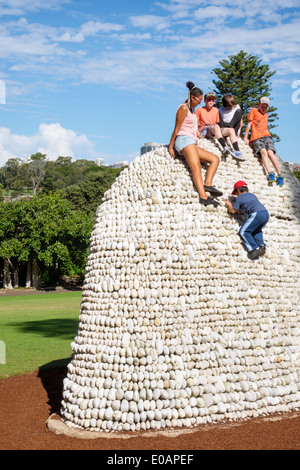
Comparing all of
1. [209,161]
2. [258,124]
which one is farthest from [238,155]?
[258,124]

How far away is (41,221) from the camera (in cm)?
A: 4003

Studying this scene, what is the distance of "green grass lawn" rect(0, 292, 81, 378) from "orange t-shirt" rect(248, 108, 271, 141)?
24.6ft

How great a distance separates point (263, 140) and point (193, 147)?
1.88 m

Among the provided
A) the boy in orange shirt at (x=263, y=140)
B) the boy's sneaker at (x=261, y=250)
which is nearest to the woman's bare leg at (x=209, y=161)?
the boy's sneaker at (x=261, y=250)

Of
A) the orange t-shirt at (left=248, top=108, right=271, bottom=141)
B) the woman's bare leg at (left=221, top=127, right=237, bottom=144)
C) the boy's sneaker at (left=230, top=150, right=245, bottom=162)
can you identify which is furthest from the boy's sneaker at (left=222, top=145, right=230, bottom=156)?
the orange t-shirt at (left=248, top=108, right=271, bottom=141)

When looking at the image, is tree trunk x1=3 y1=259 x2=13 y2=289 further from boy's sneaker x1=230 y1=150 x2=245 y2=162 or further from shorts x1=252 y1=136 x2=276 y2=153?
boy's sneaker x1=230 y1=150 x2=245 y2=162

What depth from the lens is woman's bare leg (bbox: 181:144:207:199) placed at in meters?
7.62

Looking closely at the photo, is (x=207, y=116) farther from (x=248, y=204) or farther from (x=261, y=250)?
(x=261, y=250)

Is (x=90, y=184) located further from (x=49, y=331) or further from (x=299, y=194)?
(x=299, y=194)

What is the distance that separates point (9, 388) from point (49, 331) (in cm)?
821

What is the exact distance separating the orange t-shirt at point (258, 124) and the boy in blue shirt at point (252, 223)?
5.93ft

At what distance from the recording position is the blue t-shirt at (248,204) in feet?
25.2
